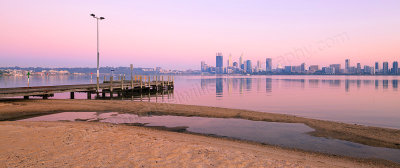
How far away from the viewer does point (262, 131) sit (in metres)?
12.9

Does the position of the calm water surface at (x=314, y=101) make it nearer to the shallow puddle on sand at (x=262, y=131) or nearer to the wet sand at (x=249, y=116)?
the wet sand at (x=249, y=116)

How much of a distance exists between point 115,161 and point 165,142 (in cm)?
238

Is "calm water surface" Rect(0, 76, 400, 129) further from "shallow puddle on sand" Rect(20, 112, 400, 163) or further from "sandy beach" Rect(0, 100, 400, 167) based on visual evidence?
"sandy beach" Rect(0, 100, 400, 167)

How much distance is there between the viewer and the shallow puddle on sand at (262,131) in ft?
31.9

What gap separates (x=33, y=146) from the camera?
7.50 metres

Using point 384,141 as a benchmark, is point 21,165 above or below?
above

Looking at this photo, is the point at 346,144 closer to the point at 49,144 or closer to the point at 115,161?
the point at 115,161

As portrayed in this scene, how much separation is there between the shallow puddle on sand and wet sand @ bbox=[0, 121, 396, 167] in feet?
4.42

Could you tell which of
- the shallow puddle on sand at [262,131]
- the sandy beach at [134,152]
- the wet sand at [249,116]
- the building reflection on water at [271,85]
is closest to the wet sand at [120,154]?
the sandy beach at [134,152]

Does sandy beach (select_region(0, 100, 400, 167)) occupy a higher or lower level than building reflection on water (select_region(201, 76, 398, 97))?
higher

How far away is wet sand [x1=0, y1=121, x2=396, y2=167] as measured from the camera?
6.32 m

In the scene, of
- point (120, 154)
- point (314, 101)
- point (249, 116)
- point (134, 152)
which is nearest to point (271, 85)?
point (314, 101)

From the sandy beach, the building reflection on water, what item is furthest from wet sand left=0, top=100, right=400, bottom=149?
the building reflection on water

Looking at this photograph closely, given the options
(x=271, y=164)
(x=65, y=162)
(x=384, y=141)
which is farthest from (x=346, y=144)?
(x=65, y=162)
